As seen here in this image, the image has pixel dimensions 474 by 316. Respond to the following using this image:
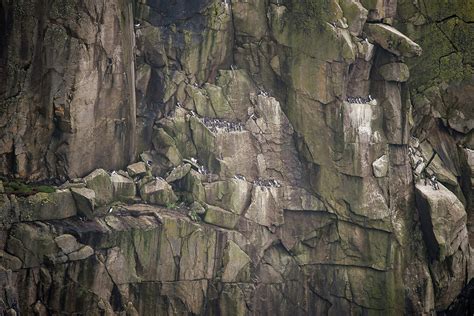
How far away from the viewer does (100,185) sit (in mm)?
41125

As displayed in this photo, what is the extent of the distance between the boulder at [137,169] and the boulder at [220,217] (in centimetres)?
489

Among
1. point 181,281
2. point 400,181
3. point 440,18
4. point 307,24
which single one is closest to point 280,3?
point 307,24

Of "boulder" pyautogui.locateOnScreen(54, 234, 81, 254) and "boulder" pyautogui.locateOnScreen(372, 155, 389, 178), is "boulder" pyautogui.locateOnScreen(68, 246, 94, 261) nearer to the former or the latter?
"boulder" pyautogui.locateOnScreen(54, 234, 81, 254)

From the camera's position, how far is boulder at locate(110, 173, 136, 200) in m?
42.0

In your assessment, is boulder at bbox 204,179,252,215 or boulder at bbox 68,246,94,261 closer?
boulder at bbox 68,246,94,261

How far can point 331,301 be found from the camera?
155ft

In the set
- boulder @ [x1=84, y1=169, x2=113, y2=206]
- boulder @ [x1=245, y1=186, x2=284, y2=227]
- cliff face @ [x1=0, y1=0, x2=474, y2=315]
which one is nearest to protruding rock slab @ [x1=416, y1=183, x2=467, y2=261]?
cliff face @ [x1=0, y1=0, x2=474, y2=315]

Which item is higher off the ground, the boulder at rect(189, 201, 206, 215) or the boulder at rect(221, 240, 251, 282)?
the boulder at rect(189, 201, 206, 215)

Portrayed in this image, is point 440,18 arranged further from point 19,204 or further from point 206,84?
point 19,204

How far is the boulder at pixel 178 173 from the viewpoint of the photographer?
44188mm

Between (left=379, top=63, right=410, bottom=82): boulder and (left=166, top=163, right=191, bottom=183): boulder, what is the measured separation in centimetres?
1498

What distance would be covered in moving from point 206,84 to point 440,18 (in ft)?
58.1

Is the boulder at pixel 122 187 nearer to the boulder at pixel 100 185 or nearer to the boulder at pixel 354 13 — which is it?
the boulder at pixel 100 185

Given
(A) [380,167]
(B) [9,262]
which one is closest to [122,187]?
(B) [9,262]
